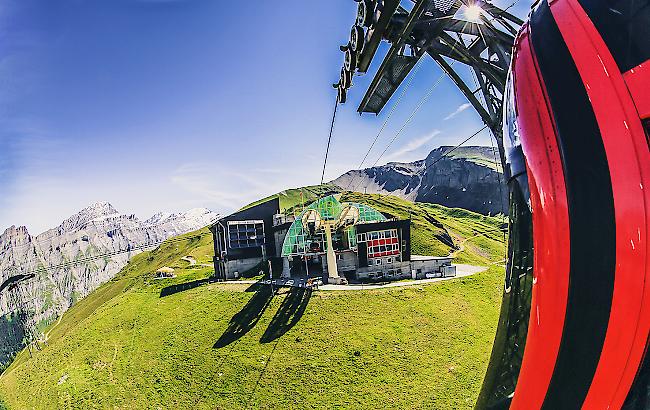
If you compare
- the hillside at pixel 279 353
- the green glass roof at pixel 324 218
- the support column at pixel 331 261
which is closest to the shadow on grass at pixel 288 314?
the hillside at pixel 279 353

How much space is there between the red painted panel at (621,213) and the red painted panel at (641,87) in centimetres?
2

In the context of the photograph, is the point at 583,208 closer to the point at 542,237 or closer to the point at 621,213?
the point at 621,213

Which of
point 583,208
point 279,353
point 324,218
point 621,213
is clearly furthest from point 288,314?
point 621,213

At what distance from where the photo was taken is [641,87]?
2080 millimetres

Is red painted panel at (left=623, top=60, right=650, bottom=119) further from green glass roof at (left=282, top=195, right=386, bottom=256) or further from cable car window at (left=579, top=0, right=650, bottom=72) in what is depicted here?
green glass roof at (left=282, top=195, right=386, bottom=256)

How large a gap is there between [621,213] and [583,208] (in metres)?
0.19

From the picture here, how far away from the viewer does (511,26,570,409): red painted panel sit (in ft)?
7.87

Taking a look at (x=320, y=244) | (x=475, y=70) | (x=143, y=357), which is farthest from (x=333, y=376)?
(x=475, y=70)

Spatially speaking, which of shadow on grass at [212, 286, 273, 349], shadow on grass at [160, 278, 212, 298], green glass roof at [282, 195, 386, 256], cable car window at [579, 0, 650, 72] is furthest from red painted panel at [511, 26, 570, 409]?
shadow on grass at [160, 278, 212, 298]

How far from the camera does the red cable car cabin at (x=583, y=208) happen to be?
2131 mm

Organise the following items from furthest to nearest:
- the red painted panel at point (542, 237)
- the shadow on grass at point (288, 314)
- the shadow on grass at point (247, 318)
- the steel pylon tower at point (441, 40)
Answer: the shadow on grass at point (247, 318), the shadow on grass at point (288, 314), the steel pylon tower at point (441, 40), the red painted panel at point (542, 237)

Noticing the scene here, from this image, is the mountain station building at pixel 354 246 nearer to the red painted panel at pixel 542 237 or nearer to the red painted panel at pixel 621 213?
the red painted panel at pixel 542 237

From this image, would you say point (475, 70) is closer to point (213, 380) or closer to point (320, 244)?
point (213, 380)

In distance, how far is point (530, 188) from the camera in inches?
105
